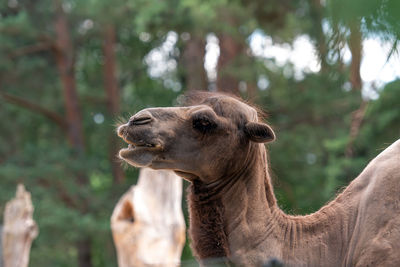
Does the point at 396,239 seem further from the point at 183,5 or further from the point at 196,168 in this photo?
the point at 183,5

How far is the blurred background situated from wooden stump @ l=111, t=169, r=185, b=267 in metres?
3.47

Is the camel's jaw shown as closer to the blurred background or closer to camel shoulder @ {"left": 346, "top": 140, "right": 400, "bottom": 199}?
camel shoulder @ {"left": 346, "top": 140, "right": 400, "bottom": 199}

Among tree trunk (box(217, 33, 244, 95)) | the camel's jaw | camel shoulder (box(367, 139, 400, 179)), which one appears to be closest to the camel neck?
camel shoulder (box(367, 139, 400, 179))

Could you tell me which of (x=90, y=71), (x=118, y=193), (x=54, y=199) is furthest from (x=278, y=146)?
(x=90, y=71)

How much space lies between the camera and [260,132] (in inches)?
127

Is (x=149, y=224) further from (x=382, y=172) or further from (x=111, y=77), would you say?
(x=111, y=77)

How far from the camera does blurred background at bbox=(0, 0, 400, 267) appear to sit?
1259cm

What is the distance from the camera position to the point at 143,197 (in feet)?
24.1

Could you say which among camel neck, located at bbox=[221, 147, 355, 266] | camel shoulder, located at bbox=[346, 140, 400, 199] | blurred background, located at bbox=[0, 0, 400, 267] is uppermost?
blurred background, located at bbox=[0, 0, 400, 267]

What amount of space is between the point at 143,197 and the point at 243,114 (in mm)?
4178

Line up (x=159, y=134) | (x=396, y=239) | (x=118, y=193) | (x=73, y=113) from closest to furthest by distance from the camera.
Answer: (x=396, y=239) → (x=159, y=134) → (x=118, y=193) → (x=73, y=113)

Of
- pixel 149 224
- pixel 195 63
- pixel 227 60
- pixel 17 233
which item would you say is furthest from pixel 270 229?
pixel 195 63

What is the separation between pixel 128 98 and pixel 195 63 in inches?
200

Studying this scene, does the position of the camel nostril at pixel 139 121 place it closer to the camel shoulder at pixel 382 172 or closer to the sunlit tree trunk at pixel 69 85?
the camel shoulder at pixel 382 172
